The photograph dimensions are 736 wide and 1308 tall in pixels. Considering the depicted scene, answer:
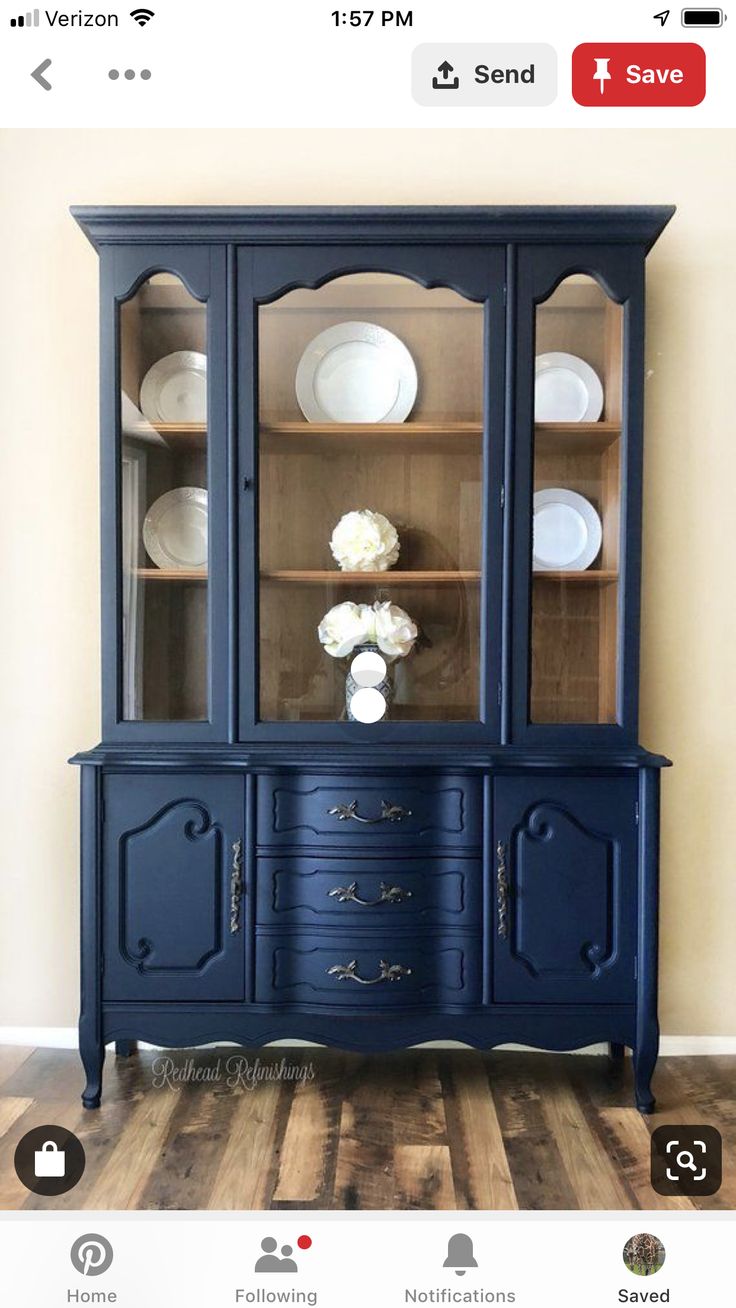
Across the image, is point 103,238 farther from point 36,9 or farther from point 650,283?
point 650,283

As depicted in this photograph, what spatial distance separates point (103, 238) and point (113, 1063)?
1623mm

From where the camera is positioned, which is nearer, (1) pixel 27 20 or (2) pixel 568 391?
(1) pixel 27 20

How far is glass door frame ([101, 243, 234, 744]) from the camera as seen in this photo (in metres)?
1.74

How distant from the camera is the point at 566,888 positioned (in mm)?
1735

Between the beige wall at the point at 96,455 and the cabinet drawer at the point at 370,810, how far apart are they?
1.77 feet

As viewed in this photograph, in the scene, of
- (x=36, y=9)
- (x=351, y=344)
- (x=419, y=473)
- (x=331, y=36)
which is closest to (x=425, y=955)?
(x=419, y=473)

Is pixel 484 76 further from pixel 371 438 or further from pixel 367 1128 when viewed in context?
pixel 367 1128

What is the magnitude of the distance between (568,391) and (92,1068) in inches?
61.1

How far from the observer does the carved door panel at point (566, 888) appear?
68.1 inches

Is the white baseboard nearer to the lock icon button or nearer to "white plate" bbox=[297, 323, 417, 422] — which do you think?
the lock icon button

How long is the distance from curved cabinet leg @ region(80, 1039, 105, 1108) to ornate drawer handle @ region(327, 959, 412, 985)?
46 centimetres

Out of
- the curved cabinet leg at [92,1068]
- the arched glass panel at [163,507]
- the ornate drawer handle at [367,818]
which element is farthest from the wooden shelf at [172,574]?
the curved cabinet leg at [92,1068]

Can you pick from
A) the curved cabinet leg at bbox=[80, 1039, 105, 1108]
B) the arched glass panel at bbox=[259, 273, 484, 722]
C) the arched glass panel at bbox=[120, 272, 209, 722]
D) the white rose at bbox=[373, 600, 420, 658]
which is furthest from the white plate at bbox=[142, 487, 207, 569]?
the curved cabinet leg at bbox=[80, 1039, 105, 1108]
